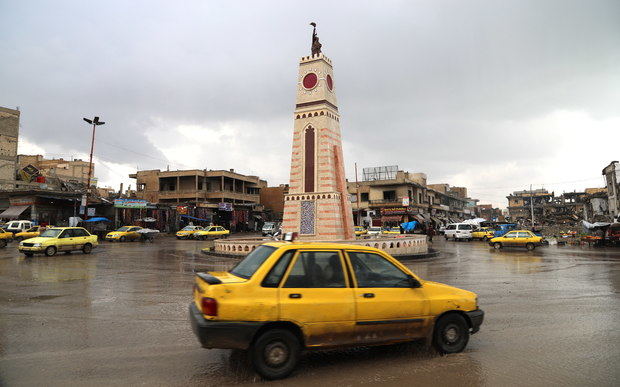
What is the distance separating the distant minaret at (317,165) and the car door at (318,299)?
15.4m

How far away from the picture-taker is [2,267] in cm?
1432

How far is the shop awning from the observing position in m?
35.8

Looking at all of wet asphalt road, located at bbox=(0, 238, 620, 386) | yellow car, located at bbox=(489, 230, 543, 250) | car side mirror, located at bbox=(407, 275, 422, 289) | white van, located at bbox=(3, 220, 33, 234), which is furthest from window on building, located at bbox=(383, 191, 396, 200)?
car side mirror, located at bbox=(407, 275, 422, 289)

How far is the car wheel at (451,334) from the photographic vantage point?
512 centimetres

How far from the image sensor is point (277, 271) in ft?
15.1

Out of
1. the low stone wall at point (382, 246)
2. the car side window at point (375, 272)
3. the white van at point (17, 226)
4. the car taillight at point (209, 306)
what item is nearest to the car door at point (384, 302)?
the car side window at point (375, 272)

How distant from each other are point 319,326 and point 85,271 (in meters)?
12.1

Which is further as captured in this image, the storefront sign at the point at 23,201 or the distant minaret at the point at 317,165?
the storefront sign at the point at 23,201

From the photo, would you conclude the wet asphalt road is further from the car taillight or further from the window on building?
the window on building

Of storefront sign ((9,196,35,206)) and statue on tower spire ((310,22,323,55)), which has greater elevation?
statue on tower spire ((310,22,323,55))

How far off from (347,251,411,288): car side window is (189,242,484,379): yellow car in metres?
0.01

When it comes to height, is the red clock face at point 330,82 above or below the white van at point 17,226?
above

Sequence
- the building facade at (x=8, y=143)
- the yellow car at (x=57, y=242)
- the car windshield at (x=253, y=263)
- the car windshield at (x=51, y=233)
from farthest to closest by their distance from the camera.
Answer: the building facade at (x=8, y=143)
the car windshield at (x=51, y=233)
the yellow car at (x=57, y=242)
the car windshield at (x=253, y=263)

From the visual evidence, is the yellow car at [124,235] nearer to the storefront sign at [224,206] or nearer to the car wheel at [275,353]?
the storefront sign at [224,206]
